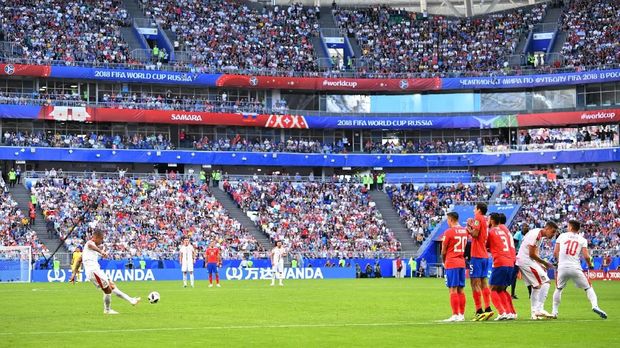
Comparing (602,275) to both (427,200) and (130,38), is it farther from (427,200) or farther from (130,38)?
(130,38)

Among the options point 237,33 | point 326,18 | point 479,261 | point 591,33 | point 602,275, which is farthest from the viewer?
point 326,18

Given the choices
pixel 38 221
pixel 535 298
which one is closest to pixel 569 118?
pixel 38 221

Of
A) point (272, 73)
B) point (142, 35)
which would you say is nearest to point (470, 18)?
point (272, 73)

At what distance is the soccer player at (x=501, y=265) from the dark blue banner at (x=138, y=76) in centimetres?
6768

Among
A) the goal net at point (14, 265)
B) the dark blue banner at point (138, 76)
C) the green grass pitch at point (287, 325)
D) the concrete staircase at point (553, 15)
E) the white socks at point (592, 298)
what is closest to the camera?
the green grass pitch at point (287, 325)

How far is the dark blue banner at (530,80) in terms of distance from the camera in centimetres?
9400

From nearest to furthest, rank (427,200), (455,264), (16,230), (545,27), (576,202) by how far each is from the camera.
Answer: (455,264), (16,230), (576,202), (427,200), (545,27)

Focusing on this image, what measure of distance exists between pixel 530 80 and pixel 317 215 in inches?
1001

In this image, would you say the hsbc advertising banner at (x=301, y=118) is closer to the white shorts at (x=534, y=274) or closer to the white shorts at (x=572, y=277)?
the white shorts at (x=534, y=274)

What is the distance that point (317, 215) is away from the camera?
83.8 m

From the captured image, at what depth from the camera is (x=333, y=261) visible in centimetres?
7575

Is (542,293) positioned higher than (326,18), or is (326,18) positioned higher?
(326,18)

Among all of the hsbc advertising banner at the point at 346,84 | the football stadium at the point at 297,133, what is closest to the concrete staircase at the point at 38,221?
the football stadium at the point at 297,133

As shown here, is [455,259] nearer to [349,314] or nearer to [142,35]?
[349,314]
